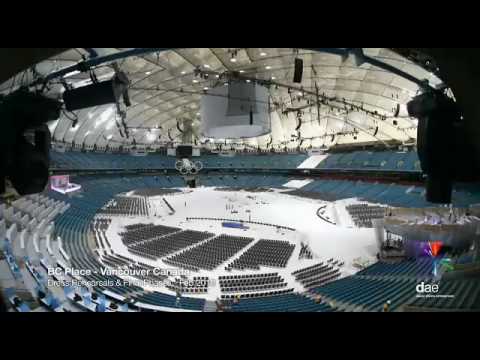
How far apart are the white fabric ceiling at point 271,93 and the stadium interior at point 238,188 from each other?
20 centimetres

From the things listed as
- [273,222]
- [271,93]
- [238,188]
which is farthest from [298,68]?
[238,188]

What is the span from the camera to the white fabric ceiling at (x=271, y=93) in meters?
17.8

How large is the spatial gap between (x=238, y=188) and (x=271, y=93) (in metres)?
18.0

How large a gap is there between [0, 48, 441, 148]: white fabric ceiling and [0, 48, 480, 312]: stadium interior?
0.20 meters

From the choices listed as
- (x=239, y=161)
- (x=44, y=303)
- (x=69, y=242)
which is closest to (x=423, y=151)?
(x=44, y=303)

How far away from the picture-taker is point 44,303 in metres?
5.89

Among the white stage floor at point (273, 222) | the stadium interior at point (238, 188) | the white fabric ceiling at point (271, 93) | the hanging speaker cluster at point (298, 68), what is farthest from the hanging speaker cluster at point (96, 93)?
the white fabric ceiling at point (271, 93)

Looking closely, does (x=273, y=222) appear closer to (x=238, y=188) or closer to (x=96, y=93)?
(x=96, y=93)

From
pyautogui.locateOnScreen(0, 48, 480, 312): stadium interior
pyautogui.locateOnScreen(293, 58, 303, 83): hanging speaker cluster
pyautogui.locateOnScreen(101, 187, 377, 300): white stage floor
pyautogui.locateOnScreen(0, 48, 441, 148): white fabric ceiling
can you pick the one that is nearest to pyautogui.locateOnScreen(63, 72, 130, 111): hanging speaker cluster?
pyautogui.locateOnScreen(0, 48, 480, 312): stadium interior

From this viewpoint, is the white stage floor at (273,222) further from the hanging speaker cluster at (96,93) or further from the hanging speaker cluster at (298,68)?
the hanging speaker cluster at (298,68)

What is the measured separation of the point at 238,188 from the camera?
132 feet

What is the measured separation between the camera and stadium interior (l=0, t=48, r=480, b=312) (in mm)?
4562
